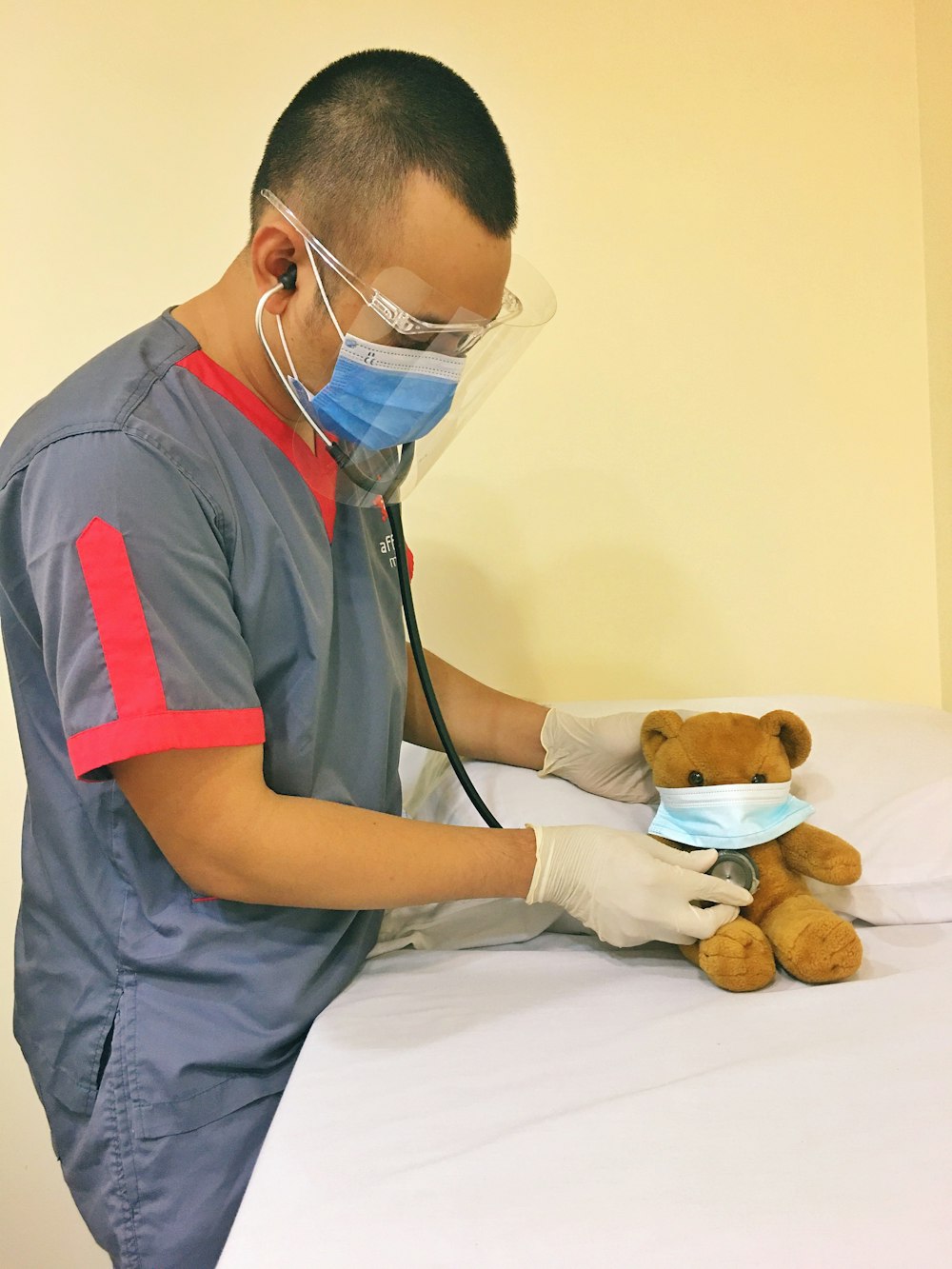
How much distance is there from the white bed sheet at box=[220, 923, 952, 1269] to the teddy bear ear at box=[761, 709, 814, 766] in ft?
0.81

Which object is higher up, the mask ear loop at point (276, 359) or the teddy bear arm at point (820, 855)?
the mask ear loop at point (276, 359)

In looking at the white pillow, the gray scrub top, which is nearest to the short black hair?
the gray scrub top

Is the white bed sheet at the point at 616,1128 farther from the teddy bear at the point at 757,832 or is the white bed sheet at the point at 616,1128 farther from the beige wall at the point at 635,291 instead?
the beige wall at the point at 635,291

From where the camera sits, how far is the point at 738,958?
998 mm

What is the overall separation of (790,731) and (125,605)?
0.77m

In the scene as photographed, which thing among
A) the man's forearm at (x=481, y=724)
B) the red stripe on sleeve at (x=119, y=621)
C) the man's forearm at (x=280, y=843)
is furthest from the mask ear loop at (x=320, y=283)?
the man's forearm at (x=481, y=724)

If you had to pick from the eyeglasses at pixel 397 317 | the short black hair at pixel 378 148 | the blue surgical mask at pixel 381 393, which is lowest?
the blue surgical mask at pixel 381 393

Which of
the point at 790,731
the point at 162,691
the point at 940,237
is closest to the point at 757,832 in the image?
the point at 790,731

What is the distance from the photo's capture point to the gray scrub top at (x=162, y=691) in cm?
80

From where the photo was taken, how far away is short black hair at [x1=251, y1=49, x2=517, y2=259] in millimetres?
874

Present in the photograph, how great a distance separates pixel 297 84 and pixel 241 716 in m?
1.21

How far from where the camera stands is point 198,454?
0.88 metres

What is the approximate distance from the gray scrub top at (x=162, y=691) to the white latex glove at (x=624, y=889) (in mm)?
218

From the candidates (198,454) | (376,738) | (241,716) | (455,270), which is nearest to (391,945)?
(376,738)
